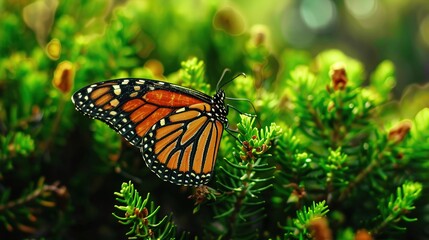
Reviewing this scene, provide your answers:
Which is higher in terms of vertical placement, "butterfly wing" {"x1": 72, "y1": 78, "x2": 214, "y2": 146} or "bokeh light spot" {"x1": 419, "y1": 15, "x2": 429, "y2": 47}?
"bokeh light spot" {"x1": 419, "y1": 15, "x2": 429, "y2": 47}

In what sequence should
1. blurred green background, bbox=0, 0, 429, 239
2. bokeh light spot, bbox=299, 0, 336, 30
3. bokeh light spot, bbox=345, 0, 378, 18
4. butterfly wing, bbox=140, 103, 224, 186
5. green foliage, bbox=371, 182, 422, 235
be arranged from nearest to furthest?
green foliage, bbox=371, 182, 422, 235, butterfly wing, bbox=140, 103, 224, 186, blurred green background, bbox=0, 0, 429, 239, bokeh light spot, bbox=345, 0, 378, 18, bokeh light spot, bbox=299, 0, 336, 30

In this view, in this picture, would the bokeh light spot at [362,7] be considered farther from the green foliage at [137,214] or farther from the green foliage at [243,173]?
the green foliage at [137,214]

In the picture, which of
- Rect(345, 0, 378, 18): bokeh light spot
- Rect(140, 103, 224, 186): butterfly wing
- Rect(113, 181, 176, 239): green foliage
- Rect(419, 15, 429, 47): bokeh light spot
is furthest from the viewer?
Rect(345, 0, 378, 18): bokeh light spot

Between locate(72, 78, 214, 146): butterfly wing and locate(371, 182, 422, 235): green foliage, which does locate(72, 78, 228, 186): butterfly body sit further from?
locate(371, 182, 422, 235): green foliage

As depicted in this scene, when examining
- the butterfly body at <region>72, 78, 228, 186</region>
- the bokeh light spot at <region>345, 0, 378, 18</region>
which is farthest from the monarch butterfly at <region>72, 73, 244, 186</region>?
the bokeh light spot at <region>345, 0, 378, 18</region>

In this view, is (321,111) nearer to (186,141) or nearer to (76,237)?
(186,141)

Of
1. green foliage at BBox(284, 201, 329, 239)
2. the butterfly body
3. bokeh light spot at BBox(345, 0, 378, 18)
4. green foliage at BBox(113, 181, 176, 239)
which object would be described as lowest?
green foliage at BBox(113, 181, 176, 239)

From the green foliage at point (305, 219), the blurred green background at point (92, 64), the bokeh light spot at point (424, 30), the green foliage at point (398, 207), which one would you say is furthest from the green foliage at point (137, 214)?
the bokeh light spot at point (424, 30)
